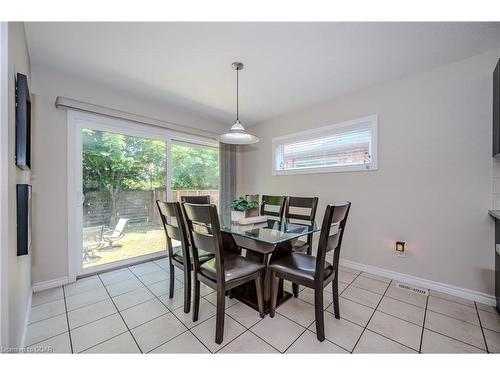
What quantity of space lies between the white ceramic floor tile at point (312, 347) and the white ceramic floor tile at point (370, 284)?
1.05 metres

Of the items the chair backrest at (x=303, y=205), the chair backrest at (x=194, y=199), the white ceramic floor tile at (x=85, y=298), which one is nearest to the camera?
the white ceramic floor tile at (x=85, y=298)

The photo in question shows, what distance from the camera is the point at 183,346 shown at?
1373mm

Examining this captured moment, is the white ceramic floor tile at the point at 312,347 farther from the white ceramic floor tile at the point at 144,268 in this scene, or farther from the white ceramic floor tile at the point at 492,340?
the white ceramic floor tile at the point at 144,268

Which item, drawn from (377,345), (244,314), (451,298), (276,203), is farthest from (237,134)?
(451,298)

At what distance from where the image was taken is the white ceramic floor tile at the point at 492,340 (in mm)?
1338

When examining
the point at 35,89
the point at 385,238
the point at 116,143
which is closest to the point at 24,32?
the point at 35,89

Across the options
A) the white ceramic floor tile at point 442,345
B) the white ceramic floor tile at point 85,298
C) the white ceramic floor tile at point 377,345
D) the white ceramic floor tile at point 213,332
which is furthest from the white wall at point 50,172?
the white ceramic floor tile at point 442,345

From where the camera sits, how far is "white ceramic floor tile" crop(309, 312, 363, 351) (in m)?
1.40

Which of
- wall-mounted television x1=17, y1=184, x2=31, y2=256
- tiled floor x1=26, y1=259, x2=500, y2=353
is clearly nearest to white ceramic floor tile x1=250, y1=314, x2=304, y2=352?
tiled floor x1=26, y1=259, x2=500, y2=353

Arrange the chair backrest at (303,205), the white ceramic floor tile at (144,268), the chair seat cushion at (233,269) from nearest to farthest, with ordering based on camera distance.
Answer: the chair seat cushion at (233,269) < the chair backrest at (303,205) < the white ceramic floor tile at (144,268)

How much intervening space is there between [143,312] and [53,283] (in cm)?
130

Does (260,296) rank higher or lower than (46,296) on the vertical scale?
higher

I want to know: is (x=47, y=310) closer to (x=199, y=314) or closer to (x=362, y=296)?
(x=199, y=314)
